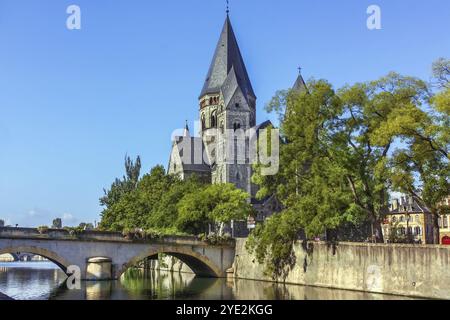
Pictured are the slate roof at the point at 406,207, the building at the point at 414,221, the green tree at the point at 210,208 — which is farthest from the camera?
the slate roof at the point at 406,207

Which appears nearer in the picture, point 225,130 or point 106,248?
point 106,248

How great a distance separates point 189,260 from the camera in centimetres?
5550

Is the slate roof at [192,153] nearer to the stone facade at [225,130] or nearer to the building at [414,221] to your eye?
the stone facade at [225,130]

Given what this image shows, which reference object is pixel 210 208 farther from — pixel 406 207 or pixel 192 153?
pixel 192 153

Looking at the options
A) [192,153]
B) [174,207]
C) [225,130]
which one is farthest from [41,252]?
[192,153]

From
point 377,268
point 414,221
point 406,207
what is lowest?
point 377,268

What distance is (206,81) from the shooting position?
94.8 m

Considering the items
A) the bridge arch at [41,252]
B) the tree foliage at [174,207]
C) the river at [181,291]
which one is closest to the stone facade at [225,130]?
the tree foliage at [174,207]

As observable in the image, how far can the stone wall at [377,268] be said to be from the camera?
32969mm

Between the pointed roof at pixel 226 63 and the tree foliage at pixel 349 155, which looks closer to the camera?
the tree foliage at pixel 349 155

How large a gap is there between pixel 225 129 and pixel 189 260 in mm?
31179

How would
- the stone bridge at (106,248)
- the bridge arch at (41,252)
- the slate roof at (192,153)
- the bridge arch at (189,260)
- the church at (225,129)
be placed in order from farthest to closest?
the slate roof at (192,153) < the church at (225,129) < the bridge arch at (189,260) < the stone bridge at (106,248) < the bridge arch at (41,252)

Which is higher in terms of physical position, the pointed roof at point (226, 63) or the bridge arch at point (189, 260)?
the pointed roof at point (226, 63)
